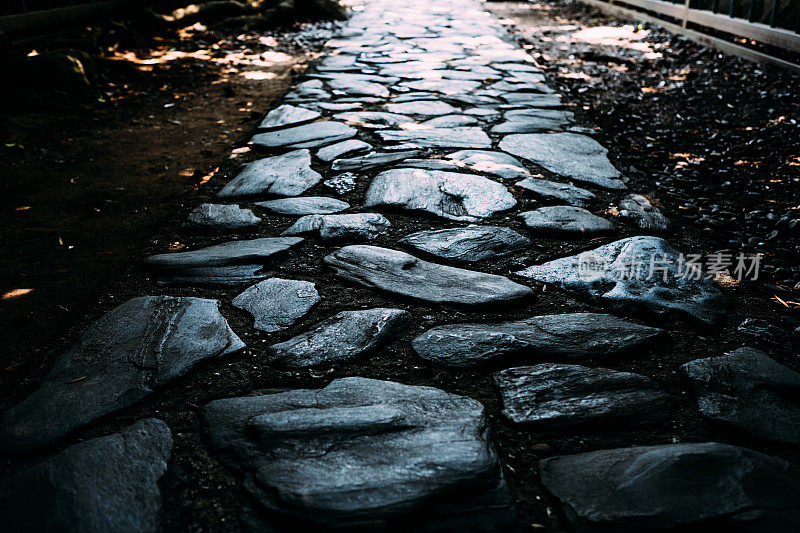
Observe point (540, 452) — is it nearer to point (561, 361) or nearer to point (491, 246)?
point (561, 361)

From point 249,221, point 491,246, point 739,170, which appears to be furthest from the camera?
point 739,170

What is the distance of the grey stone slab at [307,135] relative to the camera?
3535mm

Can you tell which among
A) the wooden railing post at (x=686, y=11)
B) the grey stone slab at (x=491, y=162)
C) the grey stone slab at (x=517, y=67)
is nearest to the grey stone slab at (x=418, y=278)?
the grey stone slab at (x=491, y=162)

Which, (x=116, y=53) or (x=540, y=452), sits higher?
(x=116, y=53)

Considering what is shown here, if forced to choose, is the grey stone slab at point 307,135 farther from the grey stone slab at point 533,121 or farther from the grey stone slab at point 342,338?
the grey stone slab at point 342,338

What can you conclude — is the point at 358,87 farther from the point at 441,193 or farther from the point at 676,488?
the point at 676,488

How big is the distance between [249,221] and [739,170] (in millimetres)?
3014

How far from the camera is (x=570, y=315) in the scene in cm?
181

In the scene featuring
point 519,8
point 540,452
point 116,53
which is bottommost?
point 540,452

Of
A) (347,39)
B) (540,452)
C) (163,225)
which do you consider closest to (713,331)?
(540,452)

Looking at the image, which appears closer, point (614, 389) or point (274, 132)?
point (614, 389)

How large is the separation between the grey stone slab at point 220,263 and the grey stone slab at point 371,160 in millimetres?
991

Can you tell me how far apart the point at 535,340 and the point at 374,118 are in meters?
2.83

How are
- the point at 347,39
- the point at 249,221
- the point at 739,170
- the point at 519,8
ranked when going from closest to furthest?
the point at 249,221
the point at 739,170
the point at 347,39
the point at 519,8
